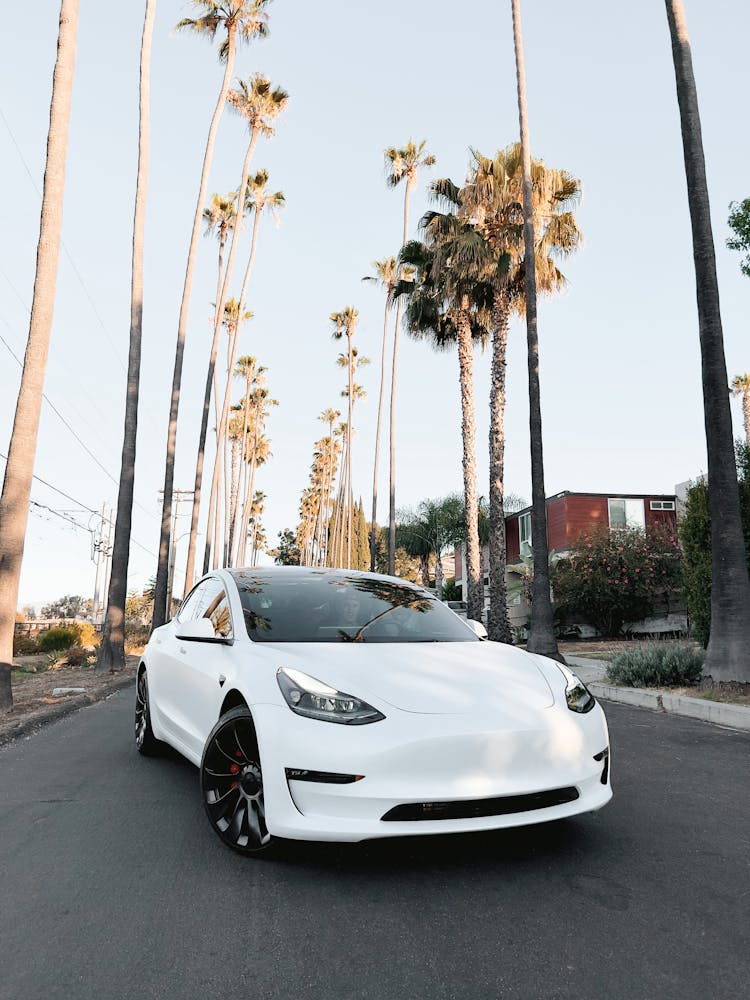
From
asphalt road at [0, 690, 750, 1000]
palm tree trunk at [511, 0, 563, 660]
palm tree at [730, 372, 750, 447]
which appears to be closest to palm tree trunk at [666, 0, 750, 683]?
asphalt road at [0, 690, 750, 1000]

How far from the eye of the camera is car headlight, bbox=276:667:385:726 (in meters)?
3.48

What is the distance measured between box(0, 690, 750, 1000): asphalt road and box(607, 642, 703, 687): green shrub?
598 cm

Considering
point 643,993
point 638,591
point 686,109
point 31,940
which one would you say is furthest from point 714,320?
point 638,591

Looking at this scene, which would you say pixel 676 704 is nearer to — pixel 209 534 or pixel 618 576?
pixel 618 576

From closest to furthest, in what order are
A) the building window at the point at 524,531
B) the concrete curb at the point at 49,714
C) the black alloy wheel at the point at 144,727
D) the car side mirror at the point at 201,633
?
the car side mirror at the point at 201,633, the black alloy wheel at the point at 144,727, the concrete curb at the point at 49,714, the building window at the point at 524,531

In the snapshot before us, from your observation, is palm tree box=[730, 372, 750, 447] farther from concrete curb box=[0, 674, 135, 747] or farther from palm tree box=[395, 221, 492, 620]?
concrete curb box=[0, 674, 135, 747]

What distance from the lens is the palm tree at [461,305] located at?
21.9 m

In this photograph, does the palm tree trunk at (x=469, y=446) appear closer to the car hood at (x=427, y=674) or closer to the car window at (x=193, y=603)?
the car window at (x=193, y=603)

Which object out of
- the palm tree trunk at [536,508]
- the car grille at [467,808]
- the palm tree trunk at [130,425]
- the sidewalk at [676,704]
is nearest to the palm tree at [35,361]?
the palm tree trunk at [130,425]

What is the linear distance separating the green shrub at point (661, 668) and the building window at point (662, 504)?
2341cm

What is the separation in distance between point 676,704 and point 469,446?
1498cm

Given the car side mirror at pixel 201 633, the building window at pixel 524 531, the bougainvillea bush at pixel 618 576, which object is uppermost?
the building window at pixel 524 531

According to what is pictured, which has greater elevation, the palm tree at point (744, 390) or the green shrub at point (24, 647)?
the palm tree at point (744, 390)

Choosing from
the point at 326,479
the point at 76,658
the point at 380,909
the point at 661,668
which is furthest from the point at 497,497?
the point at 326,479
